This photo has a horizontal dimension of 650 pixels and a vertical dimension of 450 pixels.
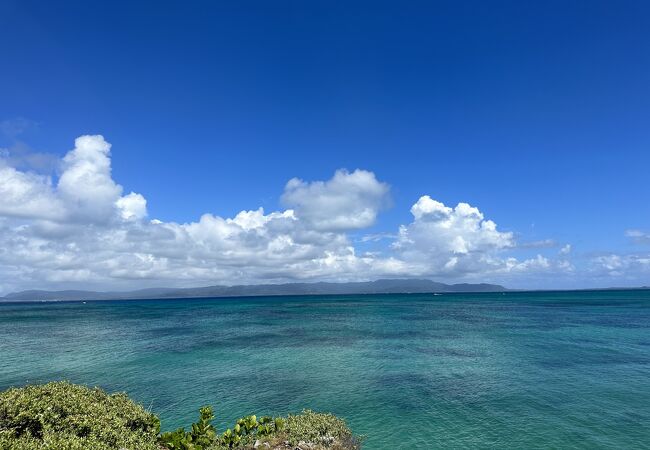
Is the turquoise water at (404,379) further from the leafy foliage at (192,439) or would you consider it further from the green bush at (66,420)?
the green bush at (66,420)

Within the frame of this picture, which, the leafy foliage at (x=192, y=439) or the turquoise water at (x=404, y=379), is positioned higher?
the leafy foliage at (x=192, y=439)

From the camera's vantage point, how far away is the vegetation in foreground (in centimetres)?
1577

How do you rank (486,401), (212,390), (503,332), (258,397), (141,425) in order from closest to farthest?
(141,425) < (486,401) < (258,397) < (212,390) < (503,332)

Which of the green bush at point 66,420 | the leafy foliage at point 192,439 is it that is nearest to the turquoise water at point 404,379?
the leafy foliage at point 192,439

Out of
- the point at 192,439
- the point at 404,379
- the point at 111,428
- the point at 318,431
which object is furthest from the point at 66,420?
the point at 404,379

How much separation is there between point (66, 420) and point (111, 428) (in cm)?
199

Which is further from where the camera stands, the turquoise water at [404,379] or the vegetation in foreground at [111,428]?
the turquoise water at [404,379]

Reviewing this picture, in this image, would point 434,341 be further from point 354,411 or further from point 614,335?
point 354,411

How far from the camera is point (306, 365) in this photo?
51.4 metres

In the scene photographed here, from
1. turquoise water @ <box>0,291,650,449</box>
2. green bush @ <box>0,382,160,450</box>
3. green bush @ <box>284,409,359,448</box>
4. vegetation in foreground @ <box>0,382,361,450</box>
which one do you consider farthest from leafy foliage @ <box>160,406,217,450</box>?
turquoise water @ <box>0,291,650,449</box>

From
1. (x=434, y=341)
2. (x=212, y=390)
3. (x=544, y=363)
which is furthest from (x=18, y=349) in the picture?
(x=544, y=363)

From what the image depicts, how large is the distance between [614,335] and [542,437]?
62.8 metres

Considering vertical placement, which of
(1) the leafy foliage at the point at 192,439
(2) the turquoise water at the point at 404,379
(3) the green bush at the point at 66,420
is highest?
(3) the green bush at the point at 66,420

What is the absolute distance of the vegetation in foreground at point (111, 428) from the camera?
15766mm
